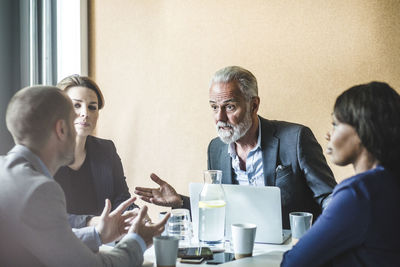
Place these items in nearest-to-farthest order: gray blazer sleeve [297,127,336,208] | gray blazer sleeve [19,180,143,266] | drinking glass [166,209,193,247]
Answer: gray blazer sleeve [19,180,143,266] → drinking glass [166,209,193,247] → gray blazer sleeve [297,127,336,208]

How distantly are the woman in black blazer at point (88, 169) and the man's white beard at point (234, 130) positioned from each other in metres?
0.68

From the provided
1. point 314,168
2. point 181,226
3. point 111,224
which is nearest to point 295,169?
point 314,168

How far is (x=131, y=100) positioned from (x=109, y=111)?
23 centimetres

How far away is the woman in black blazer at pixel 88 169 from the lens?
2.41m

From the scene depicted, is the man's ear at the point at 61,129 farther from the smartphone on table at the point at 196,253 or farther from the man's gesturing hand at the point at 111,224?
the smartphone on table at the point at 196,253

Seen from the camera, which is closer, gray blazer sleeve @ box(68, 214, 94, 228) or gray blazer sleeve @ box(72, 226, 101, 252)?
gray blazer sleeve @ box(72, 226, 101, 252)

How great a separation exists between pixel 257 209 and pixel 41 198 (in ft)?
2.61

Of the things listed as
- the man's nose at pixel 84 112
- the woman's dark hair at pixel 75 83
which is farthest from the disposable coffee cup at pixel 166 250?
the woman's dark hair at pixel 75 83

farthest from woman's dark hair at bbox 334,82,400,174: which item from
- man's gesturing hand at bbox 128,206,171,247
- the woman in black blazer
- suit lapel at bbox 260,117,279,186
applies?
the woman in black blazer

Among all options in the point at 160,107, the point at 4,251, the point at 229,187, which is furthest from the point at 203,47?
the point at 4,251

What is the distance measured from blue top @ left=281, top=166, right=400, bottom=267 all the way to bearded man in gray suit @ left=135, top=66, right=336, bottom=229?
96 centimetres

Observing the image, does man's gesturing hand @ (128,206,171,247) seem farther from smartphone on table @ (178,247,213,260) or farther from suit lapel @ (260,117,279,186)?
suit lapel @ (260,117,279,186)

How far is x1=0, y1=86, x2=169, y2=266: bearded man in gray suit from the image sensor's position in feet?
3.64

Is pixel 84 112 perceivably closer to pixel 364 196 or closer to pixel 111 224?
pixel 111 224
